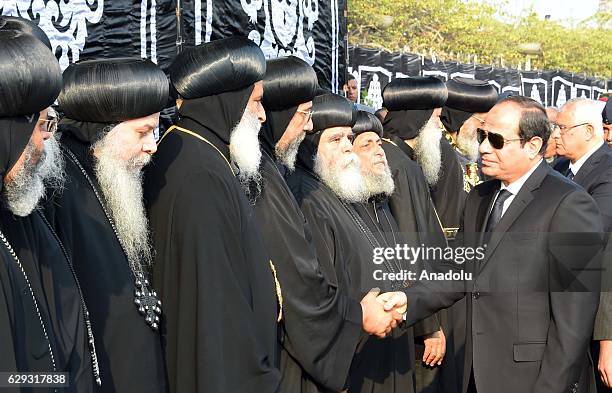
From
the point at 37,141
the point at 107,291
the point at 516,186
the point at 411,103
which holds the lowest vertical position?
the point at 411,103

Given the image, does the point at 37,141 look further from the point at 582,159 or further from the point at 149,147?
the point at 582,159

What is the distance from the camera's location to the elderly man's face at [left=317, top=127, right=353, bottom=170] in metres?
5.00

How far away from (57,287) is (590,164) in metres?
4.72

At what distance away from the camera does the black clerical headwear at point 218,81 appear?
3664 mm

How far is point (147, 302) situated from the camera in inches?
126

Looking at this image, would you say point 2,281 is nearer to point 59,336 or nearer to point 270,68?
point 59,336

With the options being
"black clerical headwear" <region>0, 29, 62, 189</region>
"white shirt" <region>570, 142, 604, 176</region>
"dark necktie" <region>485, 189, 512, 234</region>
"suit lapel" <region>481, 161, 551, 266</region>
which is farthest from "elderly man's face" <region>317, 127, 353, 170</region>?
"black clerical headwear" <region>0, 29, 62, 189</region>

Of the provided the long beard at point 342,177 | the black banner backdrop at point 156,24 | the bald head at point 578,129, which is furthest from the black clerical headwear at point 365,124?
the bald head at point 578,129

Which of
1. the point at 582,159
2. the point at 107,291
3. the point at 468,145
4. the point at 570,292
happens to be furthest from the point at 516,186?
the point at 468,145

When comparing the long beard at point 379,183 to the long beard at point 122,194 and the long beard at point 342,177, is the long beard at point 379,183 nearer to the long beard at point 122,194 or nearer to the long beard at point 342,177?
the long beard at point 342,177

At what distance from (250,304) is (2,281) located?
120 centimetres

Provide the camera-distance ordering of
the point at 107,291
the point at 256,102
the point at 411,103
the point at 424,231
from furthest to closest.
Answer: the point at 411,103, the point at 424,231, the point at 256,102, the point at 107,291

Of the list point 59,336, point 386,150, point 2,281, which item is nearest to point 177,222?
point 59,336

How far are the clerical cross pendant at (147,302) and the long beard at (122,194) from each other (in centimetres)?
5
